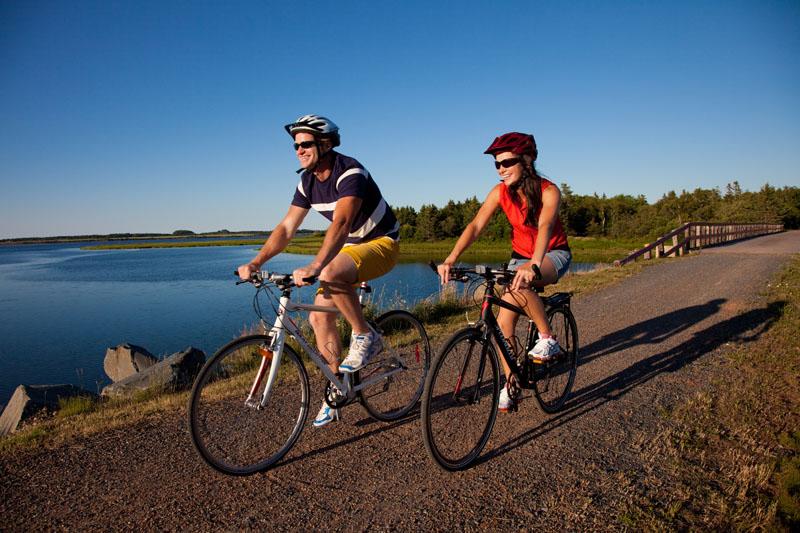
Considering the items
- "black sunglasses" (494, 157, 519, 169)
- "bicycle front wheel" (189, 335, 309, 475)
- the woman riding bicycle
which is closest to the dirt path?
"bicycle front wheel" (189, 335, 309, 475)

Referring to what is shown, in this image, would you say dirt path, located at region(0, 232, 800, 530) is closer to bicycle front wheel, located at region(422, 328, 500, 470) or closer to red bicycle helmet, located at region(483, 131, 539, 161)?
bicycle front wheel, located at region(422, 328, 500, 470)

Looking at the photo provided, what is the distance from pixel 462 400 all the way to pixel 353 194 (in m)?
1.69

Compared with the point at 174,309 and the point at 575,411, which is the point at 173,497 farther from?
the point at 174,309

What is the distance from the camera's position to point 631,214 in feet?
314

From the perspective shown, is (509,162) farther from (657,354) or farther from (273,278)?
(657,354)

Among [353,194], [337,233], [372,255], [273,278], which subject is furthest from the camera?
[372,255]

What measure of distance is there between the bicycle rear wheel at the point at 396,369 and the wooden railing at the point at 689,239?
15162mm

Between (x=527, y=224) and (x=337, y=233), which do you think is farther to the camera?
(x=527, y=224)

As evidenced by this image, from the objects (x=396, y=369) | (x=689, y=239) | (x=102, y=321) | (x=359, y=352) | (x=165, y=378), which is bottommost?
(x=102, y=321)

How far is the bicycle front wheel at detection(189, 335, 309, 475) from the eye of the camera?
2986 mm

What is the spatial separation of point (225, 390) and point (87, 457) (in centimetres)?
103

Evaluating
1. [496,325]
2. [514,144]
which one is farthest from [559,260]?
[514,144]

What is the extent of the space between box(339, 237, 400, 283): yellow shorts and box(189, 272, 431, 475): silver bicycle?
288 millimetres

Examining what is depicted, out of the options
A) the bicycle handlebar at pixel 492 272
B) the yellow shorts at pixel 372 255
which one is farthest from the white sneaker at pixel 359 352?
the bicycle handlebar at pixel 492 272
